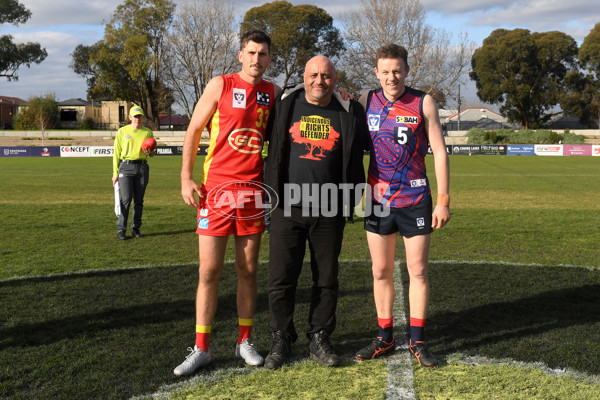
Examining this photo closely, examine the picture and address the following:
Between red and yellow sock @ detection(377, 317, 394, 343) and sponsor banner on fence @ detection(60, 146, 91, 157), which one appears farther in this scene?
sponsor banner on fence @ detection(60, 146, 91, 157)

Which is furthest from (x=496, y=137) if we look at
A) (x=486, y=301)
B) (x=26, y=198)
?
(x=486, y=301)

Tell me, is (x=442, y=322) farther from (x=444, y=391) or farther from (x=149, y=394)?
(x=149, y=394)

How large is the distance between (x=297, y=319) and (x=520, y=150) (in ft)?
130

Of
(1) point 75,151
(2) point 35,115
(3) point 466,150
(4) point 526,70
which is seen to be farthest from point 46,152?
(4) point 526,70

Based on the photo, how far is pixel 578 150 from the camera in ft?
129

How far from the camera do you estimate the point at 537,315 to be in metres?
5.04

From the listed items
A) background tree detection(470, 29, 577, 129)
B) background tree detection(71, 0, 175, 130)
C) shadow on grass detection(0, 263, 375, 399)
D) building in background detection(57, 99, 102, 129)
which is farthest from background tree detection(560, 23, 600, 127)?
shadow on grass detection(0, 263, 375, 399)

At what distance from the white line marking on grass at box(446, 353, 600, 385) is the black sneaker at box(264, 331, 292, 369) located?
3.83ft

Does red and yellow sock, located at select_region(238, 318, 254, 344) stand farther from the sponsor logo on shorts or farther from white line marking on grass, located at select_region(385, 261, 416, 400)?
white line marking on grass, located at select_region(385, 261, 416, 400)

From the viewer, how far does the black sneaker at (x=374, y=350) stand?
13.4 ft

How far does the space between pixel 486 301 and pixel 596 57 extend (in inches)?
2534

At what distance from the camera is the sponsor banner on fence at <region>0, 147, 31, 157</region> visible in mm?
39312

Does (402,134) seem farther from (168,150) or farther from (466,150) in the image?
(466,150)

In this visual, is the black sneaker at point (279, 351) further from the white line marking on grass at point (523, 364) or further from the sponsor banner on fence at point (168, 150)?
the sponsor banner on fence at point (168, 150)
